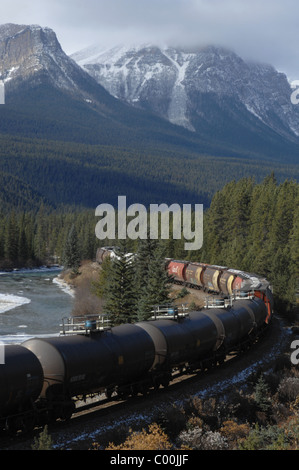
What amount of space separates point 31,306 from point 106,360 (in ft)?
171

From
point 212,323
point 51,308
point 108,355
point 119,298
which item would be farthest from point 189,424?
point 51,308

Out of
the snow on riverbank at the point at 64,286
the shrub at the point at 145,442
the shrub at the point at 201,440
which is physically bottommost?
the snow on riverbank at the point at 64,286

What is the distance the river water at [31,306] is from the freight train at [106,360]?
2543 cm

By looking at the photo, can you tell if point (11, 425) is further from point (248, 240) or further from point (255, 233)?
point (255, 233)

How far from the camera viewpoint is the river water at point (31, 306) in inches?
2178

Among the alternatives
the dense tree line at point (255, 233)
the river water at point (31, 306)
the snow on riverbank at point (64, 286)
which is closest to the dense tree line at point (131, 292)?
the river water at point (31, 306)

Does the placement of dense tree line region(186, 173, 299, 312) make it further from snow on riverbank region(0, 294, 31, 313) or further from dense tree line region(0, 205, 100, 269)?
dense tree line region(0, 205, 100, 269)

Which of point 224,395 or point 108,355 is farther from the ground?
point 108,355

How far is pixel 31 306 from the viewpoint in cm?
7194

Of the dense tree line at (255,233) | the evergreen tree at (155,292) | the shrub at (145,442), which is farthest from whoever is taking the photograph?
the dense tree line at (255,233)

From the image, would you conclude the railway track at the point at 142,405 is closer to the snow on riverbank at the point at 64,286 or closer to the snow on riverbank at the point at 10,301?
the snow on riverbank at the point at 10,301

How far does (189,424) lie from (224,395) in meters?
5.64

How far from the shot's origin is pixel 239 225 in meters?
100
